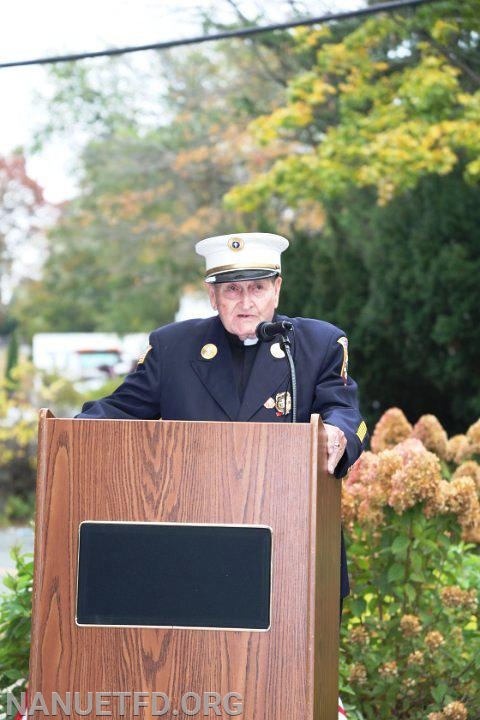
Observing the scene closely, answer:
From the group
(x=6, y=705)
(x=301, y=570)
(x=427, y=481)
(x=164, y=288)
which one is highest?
(x=164, y=288)

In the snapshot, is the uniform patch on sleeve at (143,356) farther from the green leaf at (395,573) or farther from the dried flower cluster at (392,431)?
the dried flower cluster at (392,431)

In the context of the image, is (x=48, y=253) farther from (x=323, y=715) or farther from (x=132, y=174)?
(x=323, y=715)

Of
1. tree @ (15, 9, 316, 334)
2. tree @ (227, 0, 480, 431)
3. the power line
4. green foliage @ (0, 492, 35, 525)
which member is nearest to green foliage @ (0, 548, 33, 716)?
the power line

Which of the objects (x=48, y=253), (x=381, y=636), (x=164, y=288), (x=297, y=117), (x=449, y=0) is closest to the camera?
(x=381, y=636)

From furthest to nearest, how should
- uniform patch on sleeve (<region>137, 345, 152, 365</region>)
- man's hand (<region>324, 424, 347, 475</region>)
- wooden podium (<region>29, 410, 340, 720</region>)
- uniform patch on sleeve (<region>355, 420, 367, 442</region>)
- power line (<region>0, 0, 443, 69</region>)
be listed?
1. power line (<region>0, 0, 443, 69</region>)
2. uniform patch on sleeve (<region>137, 345, 152, 365</region>)
3. uniform patch on sleeve (<region>355, 420, 367, 442</region>)
4. man's hand (<region>324, 424, 347, 475</region>)
5. wooden podium (<region>29, 410, 340, 720</region>)

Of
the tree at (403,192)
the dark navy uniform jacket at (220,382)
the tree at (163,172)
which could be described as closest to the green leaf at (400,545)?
the dark navy uniform jacket at (220,382)

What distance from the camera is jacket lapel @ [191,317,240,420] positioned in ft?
11.9

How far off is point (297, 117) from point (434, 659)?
1037 centimetres

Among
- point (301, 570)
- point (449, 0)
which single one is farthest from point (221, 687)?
point (449, 0)

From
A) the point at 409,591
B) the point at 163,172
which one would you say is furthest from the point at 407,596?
the point at 163,172

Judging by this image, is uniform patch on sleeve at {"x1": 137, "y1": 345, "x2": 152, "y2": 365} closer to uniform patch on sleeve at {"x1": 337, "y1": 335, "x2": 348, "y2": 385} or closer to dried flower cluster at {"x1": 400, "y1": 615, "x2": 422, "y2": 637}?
uniform patch on sleeve at {"x1": 337, "y1": 335, "x2": 348, "y2": 385}

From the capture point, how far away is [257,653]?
9.33ft

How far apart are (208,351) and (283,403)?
13.3 inches

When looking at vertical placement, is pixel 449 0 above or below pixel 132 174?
below
